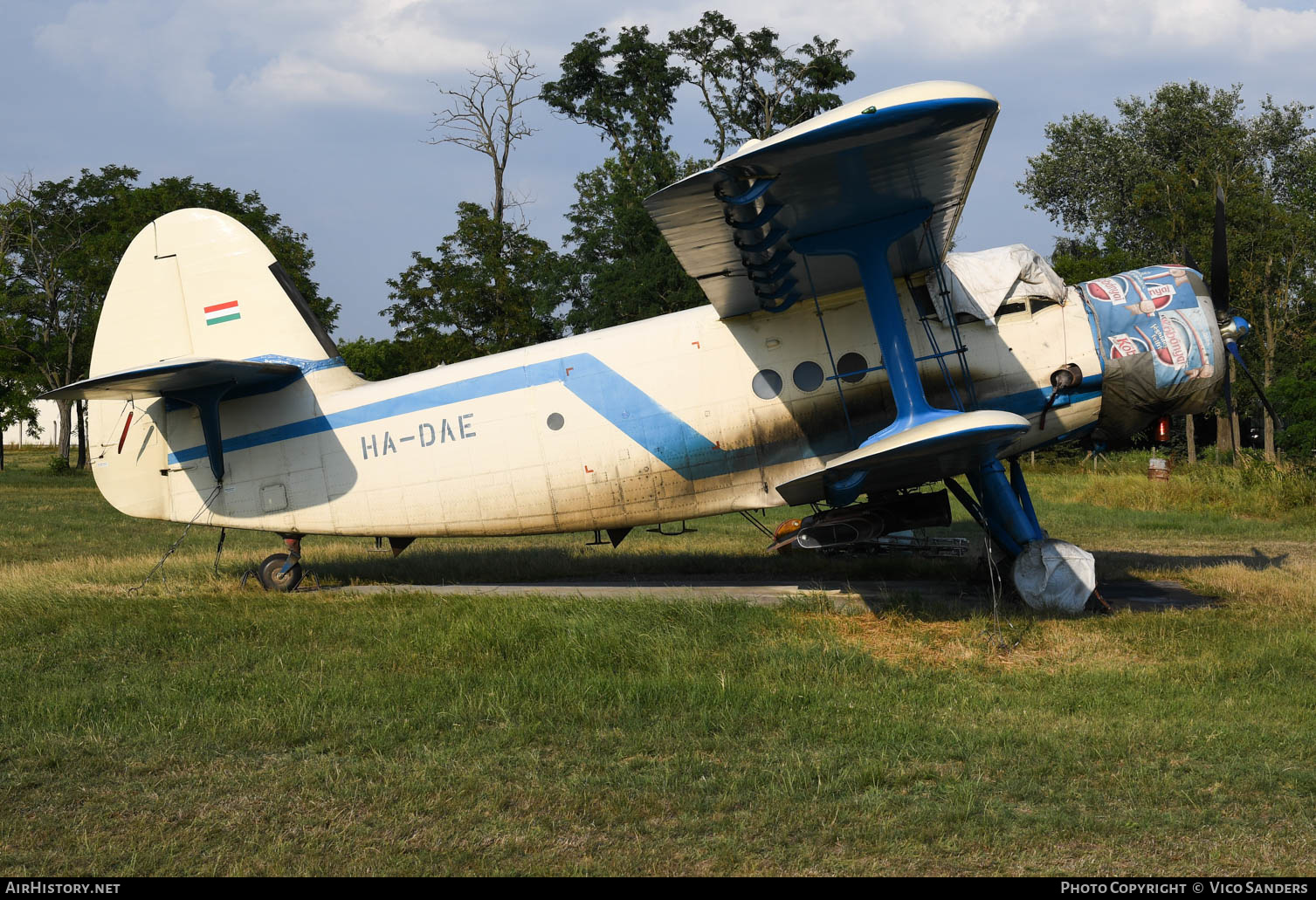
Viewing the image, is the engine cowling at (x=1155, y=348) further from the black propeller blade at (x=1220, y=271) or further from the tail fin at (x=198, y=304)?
the tail fin at (x=198, y=304)

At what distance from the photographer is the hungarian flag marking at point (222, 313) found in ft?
38.8

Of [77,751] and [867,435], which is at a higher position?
[867,435]

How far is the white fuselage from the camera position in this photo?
980cm

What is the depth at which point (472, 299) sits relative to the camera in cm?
3275

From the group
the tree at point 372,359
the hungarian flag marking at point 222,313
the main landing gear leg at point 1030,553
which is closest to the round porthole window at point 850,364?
the main landing gear leg at point 1030,553

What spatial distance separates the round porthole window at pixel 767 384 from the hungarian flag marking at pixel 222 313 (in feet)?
21.2

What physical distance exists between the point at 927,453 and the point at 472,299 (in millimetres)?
26737

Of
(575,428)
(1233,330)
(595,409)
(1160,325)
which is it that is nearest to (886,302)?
(1160,325)

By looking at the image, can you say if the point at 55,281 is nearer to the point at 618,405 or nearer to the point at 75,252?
the point at 75,252

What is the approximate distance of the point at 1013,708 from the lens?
6.34 m

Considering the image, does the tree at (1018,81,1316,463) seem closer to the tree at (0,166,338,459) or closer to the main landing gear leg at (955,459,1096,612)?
the main landing gear leg at (955,459,1096,612)

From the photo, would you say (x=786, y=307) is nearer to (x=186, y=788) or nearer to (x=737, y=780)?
(x=737, y=780)

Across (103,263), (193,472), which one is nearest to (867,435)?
(193,472)
